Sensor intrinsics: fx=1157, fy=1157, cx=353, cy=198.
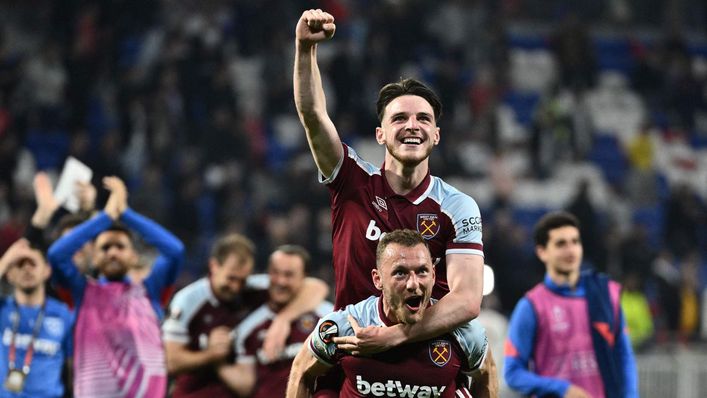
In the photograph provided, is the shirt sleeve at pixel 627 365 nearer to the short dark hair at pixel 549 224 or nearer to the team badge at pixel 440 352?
the short dark hair at pixel 549 224

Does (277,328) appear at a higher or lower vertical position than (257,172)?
lower

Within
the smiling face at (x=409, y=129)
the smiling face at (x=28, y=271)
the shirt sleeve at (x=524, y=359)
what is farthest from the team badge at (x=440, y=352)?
the smiling face at (x=28, y=271)

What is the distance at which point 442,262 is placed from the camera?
4816 mm

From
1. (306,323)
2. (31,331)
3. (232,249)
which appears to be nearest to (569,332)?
(306,323)

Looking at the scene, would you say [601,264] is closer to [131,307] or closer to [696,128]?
[696,128]

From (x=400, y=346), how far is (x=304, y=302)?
3.24 m

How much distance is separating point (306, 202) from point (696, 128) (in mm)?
8535

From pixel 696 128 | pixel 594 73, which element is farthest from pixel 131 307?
pixel 696 128

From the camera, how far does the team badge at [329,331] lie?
15.0ft

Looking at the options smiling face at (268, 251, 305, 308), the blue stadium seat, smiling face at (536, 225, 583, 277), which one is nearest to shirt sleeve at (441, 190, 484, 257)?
smiling face at (536, 225, 583, 277)

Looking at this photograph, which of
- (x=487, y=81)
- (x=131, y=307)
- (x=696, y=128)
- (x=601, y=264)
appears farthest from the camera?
(x=696, y=128)

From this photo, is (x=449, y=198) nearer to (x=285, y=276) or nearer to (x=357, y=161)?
(x=357, y=161)

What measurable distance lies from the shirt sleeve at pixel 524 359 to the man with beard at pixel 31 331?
2816 millimetres

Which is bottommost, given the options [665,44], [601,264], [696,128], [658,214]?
[601,264]
